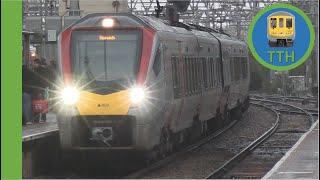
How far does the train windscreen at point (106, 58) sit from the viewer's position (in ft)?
39.5

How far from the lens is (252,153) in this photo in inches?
634

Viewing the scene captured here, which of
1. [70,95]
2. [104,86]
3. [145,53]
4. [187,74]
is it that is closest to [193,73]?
[187,74]

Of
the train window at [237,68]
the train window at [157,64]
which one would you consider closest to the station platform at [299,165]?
the train window at [157,64]

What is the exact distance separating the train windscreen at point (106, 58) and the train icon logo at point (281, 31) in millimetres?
6924

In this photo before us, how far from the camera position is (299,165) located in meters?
10.9

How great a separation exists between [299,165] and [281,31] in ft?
20.2

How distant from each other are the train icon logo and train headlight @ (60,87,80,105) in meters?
7.30

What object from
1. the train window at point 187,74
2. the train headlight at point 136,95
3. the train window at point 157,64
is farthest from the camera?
the train window at point 187,74

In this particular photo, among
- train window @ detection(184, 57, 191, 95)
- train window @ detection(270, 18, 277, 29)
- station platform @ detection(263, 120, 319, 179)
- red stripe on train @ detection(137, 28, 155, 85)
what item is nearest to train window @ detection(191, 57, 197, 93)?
train window @ detection(184, 57, 191, 95)

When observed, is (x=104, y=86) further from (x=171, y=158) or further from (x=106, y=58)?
(x=171, y=158)

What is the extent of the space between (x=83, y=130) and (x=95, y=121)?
29 centimetres

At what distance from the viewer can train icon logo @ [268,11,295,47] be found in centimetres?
504

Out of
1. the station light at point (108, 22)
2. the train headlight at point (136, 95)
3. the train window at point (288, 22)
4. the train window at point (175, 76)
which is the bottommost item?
the train headlight at point (136, 95)

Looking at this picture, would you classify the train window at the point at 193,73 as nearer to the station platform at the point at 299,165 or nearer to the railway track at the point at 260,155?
the railway track at the point at 260,155
